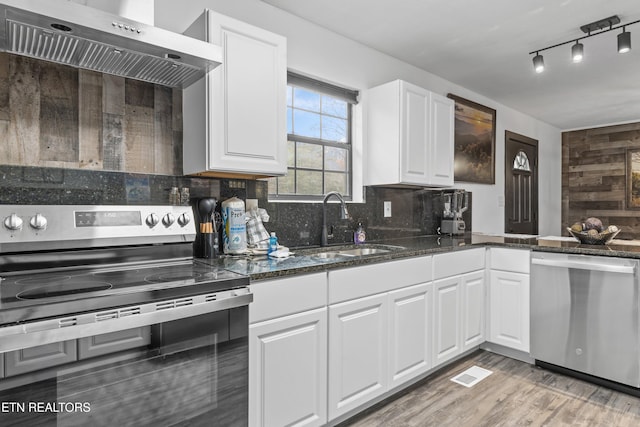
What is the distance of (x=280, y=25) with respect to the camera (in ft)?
7.96

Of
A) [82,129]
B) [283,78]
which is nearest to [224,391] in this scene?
[82,129]

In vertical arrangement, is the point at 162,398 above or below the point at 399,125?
below

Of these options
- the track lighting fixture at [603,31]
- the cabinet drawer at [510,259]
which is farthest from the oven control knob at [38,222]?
the track lighting fixture at [603,31]

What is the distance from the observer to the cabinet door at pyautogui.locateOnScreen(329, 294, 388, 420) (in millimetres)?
1850

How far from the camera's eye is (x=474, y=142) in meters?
4.02

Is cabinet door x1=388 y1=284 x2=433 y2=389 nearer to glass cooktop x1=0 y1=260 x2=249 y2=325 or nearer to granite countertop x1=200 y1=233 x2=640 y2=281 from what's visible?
granite countertop x1=200 y1=233 x2=640 y2=281

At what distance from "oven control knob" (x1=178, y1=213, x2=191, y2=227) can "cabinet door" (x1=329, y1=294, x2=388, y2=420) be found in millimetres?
806

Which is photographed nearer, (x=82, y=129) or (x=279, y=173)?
(x=82, y=129)

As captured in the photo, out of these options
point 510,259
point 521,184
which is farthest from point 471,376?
point 521,184

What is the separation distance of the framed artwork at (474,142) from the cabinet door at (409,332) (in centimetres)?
186

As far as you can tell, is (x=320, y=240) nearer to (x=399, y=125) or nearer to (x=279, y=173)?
(x=279, y=173)

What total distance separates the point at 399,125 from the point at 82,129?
200cm

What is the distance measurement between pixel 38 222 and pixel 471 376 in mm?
2606

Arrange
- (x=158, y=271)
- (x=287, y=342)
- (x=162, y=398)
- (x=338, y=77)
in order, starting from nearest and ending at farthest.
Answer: (x=162, y=398) → (x=158, y=271) → (x=287, y=342) → (x=338, y=77)
